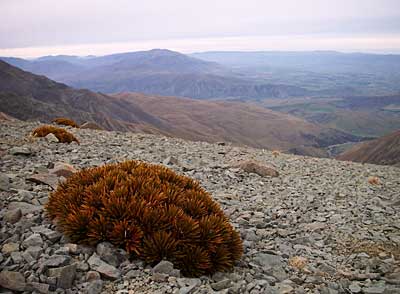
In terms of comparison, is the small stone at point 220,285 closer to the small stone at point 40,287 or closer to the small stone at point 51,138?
the small stone at point 40,287

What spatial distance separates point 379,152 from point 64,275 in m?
141

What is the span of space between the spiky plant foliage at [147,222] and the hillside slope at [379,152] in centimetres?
12291

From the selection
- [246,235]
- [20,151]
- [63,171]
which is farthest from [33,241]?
[20,151]

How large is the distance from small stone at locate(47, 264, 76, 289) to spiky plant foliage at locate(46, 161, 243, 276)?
67 cm

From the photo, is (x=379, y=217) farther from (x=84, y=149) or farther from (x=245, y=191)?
(x=84, y=149)

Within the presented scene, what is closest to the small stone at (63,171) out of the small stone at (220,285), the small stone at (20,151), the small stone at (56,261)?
the small stone at (20,151)

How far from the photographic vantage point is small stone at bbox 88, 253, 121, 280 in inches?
205

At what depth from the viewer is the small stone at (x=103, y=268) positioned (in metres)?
5.19

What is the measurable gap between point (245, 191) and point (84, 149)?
668 cm

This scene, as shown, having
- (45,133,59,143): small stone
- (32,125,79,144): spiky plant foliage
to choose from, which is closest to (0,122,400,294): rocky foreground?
(45,133,59,143): small stone

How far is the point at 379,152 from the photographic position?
131 meters

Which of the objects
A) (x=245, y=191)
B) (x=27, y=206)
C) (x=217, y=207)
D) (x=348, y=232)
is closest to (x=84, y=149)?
(x=245, y=191)

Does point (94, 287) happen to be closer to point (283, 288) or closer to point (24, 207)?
point (24, 207)

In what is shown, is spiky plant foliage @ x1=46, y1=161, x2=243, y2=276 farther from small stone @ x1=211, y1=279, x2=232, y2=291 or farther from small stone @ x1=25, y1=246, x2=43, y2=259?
small stone @ x1=25, y1=246, x2=43, y2=259
